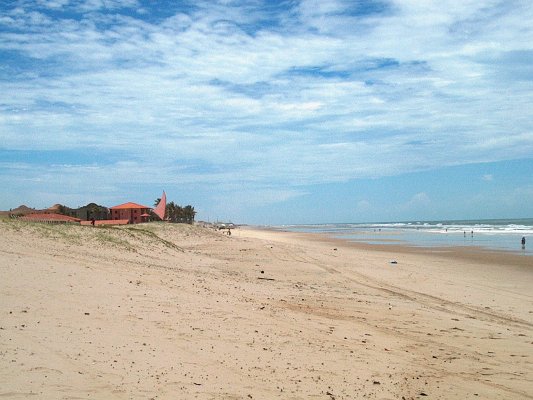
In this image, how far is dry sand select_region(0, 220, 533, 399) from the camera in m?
5.54

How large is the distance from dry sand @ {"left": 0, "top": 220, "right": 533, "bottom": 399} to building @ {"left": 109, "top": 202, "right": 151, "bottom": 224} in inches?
1735

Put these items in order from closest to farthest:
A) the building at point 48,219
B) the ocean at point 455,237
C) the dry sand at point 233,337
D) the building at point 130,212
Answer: the dry sand at point 233,337
the building at point 48,219
the ocean at point 455,237
the building at point 130,212

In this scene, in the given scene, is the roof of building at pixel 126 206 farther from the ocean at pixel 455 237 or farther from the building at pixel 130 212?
the ocean at pixel 455 237

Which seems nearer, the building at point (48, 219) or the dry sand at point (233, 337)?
the dry sand at point (233, 337)

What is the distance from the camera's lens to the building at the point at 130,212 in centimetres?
5769

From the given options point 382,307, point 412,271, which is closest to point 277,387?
point 382,307

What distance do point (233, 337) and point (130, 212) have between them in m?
53.2

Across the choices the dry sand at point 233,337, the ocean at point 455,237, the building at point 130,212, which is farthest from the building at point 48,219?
the ocean at point 455,237

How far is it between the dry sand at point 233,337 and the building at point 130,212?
145 ft

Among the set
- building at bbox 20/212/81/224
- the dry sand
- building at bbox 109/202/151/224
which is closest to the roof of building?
building at bbox 109/202/151/224

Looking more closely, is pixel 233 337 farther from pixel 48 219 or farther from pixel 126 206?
pixel 126 206

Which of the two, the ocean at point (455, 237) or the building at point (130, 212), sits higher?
the building at point (130, 212)

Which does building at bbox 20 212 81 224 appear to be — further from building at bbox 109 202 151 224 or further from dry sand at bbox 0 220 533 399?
dry sand at bbox 0 220 533 399

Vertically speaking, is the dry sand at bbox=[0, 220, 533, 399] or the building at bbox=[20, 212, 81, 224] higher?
the building at bbox=[20, 212, 81, 224]
